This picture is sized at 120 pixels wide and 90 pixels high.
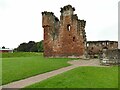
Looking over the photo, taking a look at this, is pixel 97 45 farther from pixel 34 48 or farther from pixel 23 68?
pixel 34 48

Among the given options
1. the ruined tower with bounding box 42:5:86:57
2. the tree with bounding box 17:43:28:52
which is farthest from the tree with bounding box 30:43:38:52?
the ruined tower with bounding box 42:5:86:57

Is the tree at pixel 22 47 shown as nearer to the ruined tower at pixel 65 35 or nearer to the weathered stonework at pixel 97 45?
the ruined tower at pixel 65 35

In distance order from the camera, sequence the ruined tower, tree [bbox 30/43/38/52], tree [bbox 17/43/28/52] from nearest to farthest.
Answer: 1. the ruined tower
2. tree [bbox 30/43/38/52]
3. tree [bbox 17/43/28/52]

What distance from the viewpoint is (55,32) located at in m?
42.5

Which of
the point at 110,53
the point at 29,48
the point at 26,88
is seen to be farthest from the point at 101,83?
the point at 29,48

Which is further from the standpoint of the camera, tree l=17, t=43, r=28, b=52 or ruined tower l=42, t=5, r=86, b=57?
tree l=17, t=43, r=28, b=52

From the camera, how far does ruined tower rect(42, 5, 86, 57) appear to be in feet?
129

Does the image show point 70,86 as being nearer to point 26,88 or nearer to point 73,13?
point 26,88

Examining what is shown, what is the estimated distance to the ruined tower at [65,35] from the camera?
39.4m

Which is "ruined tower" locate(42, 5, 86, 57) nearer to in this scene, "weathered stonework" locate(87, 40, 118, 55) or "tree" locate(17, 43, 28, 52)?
"weathered stonework" locate(87, 40, 118, 55)

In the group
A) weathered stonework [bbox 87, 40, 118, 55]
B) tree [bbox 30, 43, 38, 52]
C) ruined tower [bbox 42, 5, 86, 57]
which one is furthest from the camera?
tree [bbox 30, 43, 38, 52]

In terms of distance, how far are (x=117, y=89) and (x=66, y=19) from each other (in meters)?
30.3

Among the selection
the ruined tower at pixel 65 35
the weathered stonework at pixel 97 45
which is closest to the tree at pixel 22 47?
the ruined tower at pixel 65 35

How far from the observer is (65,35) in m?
40.5
